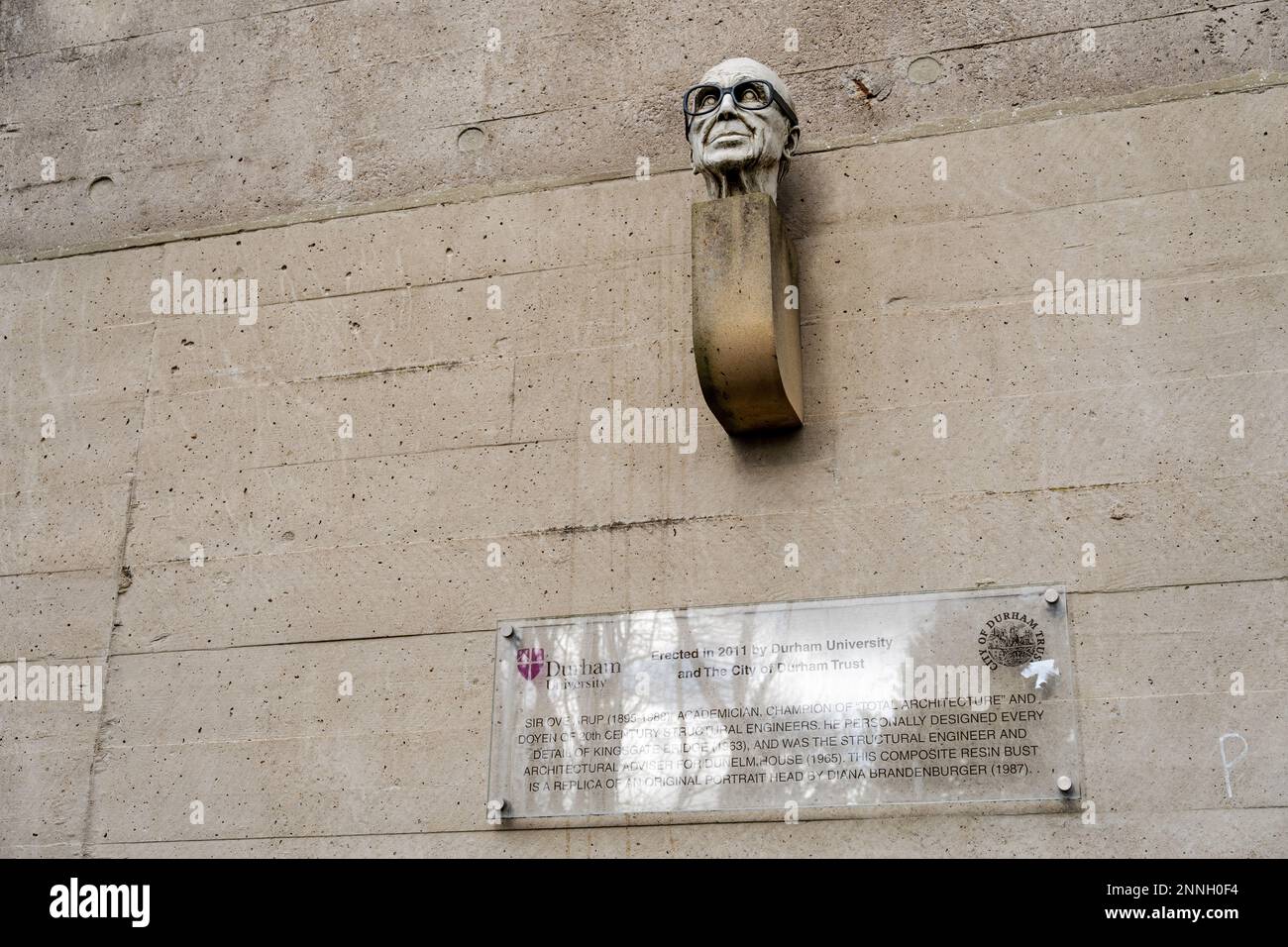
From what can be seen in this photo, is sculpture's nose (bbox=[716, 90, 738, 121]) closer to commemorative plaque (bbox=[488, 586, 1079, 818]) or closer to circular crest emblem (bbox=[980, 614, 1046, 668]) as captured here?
commemorative plaque (bbox=[488, 586, 1079, 818])

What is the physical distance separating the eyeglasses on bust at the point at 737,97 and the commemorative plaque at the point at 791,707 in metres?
1.72

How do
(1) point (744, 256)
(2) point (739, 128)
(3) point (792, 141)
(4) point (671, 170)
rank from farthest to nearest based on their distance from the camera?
(4) point (671, 170), (3) point (792, 141), (2) point (739, 128), (1) point (744, 256)

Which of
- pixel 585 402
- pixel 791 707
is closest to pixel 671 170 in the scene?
pixel 585 402

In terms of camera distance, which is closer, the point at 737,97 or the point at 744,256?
the point at 744,256

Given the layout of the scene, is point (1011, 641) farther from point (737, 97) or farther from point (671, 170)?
point (671, 170)

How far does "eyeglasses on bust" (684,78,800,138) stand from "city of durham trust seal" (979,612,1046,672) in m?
1.91

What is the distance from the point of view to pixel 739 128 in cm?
525

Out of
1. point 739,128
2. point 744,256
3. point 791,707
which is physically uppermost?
point 739,128

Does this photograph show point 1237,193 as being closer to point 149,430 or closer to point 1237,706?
point 1237,706

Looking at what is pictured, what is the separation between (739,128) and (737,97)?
0.45ft

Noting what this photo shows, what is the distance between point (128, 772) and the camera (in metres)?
5.50

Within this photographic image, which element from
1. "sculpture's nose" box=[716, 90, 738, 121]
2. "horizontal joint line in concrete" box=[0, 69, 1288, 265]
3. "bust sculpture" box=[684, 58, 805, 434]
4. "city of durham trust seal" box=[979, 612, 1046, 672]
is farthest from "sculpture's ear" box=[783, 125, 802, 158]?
"city of durham trust seal" box=[979, 612, 1046, 672]

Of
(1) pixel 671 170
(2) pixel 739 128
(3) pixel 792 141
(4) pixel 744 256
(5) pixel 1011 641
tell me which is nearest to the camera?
(5) pixel 1011 641

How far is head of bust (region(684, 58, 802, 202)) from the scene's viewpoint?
5.25 metres
